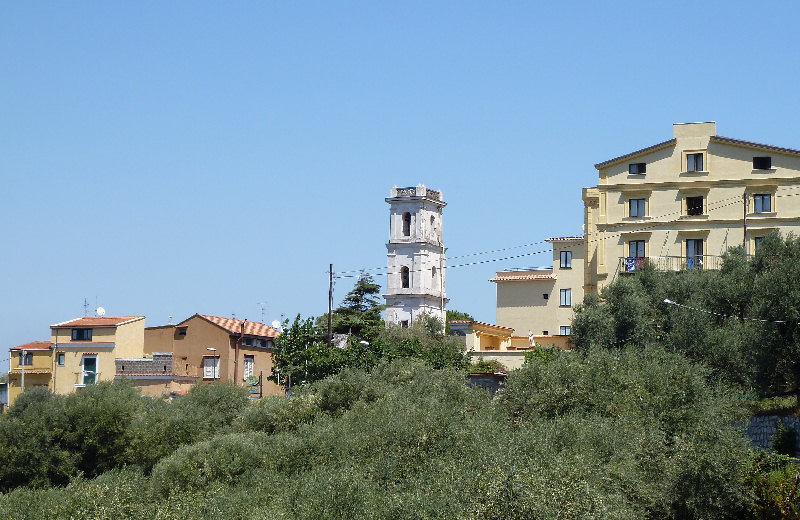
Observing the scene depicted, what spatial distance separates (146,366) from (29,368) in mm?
10479

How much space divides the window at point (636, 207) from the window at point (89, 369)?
40.6m

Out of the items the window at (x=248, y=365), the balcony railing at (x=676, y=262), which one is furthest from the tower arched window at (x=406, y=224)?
the balcony railing at (x=676, y=262)

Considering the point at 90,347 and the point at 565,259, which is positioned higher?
the point at 565,259

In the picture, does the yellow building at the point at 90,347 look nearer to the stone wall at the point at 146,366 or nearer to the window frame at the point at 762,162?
the stone wall at the point at 146,366

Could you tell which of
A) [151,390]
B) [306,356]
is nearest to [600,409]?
[306,356]

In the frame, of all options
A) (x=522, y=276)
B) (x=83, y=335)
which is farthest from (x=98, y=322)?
(x=522, y=276)

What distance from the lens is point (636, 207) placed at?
69562mm

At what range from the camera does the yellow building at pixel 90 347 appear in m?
82.4

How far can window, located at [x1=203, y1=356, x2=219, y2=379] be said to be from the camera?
83.6 metres

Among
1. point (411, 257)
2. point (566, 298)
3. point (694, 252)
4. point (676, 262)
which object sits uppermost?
point (411, 257)

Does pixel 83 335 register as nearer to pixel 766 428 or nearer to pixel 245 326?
pixel 245 326

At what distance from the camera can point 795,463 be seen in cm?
4178

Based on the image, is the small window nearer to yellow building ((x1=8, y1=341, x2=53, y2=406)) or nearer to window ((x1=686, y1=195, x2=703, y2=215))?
window ((x1=686, y1=195, x2=703, y2=215))

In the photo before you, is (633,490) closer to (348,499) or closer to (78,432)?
(348,499)
